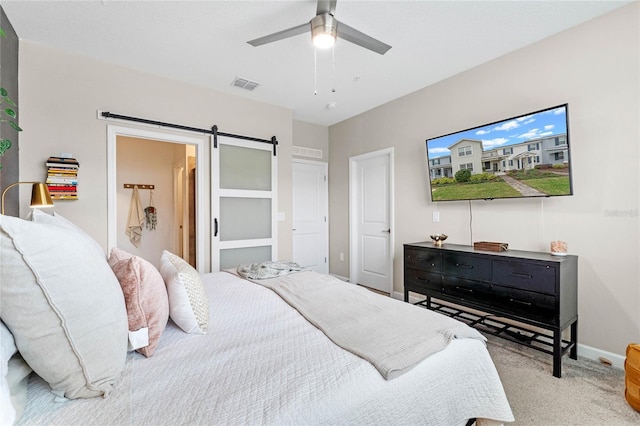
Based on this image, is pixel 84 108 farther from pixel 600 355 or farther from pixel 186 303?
pixel 600 355

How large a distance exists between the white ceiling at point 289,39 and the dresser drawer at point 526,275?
2.00m

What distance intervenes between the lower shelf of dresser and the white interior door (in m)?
2.14

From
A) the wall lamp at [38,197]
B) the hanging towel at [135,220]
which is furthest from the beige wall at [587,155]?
the hanging towel at [135,220]

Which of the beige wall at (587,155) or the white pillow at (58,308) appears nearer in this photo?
the white pillow at (58,308)

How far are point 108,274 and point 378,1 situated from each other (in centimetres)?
243

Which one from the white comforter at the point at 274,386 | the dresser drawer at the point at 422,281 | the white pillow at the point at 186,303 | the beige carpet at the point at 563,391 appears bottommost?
the beige carpet at the point at 563,391

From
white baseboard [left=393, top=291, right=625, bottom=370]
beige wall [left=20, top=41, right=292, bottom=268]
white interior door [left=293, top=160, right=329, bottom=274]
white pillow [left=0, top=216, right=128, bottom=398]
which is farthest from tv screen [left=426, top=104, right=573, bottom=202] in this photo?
white pillow [left=0, top=216, right=128, bottom=398]

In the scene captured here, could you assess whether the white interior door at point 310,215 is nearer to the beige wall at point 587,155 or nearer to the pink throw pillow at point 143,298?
the beige wall at point 587,155

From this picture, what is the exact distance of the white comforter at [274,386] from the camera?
2.67 feet

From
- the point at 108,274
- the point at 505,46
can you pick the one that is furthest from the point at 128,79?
the point at 505,46

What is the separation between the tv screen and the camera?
2352 mm

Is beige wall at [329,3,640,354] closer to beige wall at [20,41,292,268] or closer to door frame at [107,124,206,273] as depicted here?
door frame at [107,124,206,273]

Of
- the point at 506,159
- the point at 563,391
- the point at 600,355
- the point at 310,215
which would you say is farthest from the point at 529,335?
the point at 310,215

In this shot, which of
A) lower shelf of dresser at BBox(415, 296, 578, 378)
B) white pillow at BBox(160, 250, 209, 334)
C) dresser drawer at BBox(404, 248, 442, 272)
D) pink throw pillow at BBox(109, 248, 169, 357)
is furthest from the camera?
dresser drawer at BBox(404, 248, 442, 272)
